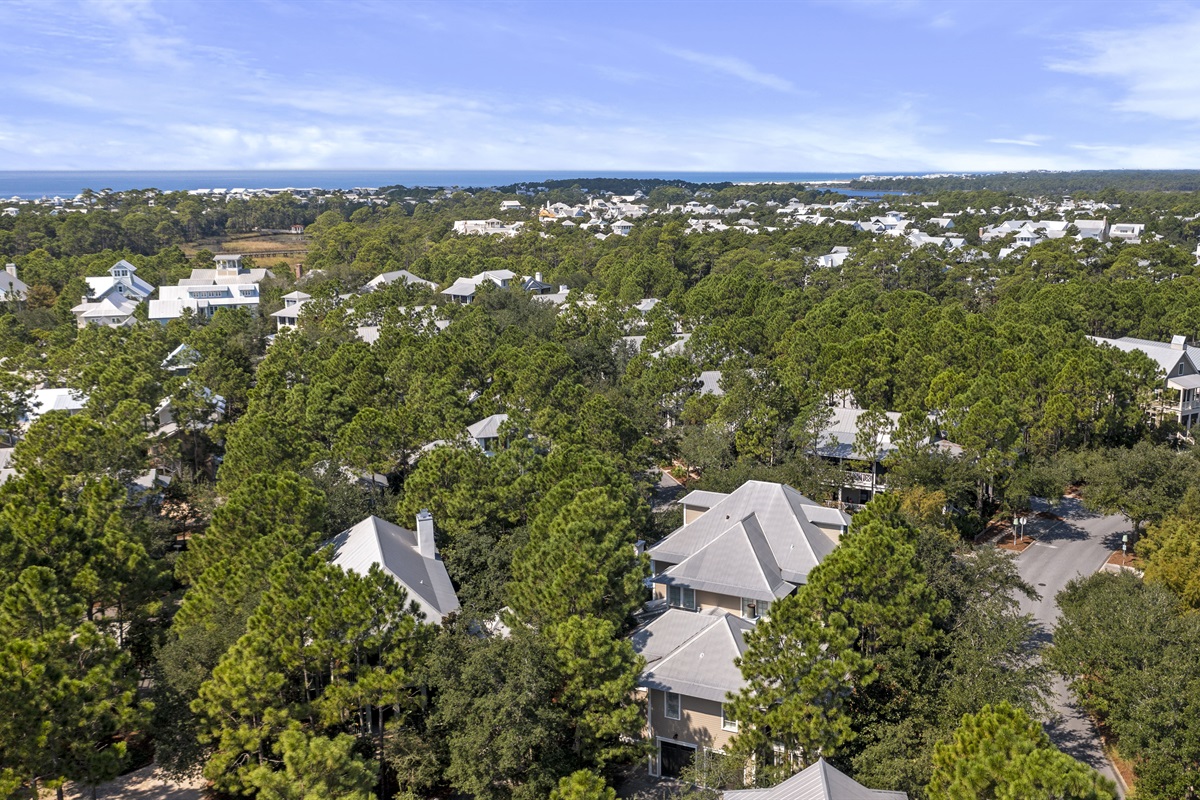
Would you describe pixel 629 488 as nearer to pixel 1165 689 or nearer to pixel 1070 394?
pixel 1165 689

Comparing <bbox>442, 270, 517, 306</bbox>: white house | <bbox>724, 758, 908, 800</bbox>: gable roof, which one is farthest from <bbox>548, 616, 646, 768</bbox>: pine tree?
<bbox>442, 270, 517, 306</bbox>: white house

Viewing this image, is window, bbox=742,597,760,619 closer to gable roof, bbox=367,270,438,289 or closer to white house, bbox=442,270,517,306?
white house, bbox=442,270,517,306

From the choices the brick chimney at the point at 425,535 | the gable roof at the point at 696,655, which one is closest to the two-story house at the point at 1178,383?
the gable roof at the point at 696,655

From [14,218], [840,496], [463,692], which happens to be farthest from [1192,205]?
[14,218]

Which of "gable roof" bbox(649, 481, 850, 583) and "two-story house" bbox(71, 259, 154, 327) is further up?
"two-story house" bbox(71, 259, 154, 327)

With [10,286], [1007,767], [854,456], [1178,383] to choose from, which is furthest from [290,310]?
[1007,767]

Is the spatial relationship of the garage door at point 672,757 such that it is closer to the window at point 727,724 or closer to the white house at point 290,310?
the window at point 727,724
